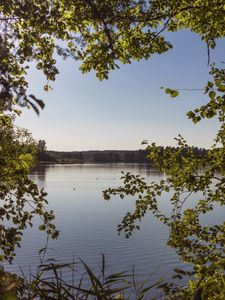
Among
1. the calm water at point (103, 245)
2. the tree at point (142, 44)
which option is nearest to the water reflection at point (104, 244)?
the calm water at point (103, 245)

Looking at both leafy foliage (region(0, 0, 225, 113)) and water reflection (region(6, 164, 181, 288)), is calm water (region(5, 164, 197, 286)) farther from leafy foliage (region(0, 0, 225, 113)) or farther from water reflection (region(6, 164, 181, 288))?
leafy foliage (region(0, 0, 225, 113))

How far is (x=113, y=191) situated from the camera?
8.61 m

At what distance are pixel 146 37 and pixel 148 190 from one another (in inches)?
127

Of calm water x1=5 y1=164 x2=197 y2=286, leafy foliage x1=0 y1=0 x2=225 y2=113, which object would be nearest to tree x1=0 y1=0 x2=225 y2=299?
leafy foliage x1=0 y1=0 x2=225 y2=113

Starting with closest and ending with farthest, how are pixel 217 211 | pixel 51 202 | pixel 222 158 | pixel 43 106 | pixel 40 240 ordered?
pixel 43 106, pixel 222 158, pixel 40 240, pixel 217 211, pixel 51 202

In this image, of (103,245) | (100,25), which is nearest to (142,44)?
(100,25)

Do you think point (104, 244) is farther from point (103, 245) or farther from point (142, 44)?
point (142, 44)

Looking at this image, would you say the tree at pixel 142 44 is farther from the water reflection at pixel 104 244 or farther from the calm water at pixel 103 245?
the water reflection at pixel 104 244

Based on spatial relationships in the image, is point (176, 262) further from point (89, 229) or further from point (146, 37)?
point (146, 37)

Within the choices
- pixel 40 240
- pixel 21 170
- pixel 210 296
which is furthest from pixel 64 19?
pixel 40 240

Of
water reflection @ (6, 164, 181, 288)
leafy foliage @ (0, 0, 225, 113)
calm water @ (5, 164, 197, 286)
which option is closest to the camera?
leafy foliage @ (0, 0, 225, 113)

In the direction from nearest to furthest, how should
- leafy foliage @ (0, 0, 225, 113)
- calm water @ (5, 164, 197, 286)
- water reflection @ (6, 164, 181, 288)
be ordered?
leafy foliage @ (0, 0, 225, 113), calm water @ (5, 164, 197, 286), water reflection @ (6, 164, 181, 288)

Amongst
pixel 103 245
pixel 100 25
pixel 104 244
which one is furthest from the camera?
pixel 104 244

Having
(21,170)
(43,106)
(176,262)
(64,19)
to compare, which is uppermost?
(64,19)
